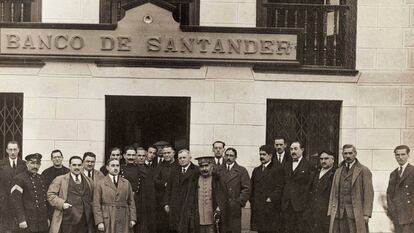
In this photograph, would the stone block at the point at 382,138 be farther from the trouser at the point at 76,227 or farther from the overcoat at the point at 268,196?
the trouser at the point at 76,227

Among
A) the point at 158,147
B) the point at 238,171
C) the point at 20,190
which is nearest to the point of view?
the point at 20,190

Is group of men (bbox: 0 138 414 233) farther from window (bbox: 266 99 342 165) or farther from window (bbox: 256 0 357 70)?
window (bbox: 256 0 357 70)

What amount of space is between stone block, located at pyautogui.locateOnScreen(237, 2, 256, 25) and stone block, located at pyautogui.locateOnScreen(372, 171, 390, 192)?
12.3 ft

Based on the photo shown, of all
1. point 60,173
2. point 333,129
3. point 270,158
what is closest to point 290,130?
point 333,129

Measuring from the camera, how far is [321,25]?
1258 cm

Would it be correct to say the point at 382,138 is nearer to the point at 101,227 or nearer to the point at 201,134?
the point at 201,134

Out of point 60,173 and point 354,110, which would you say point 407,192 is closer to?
point 354,110

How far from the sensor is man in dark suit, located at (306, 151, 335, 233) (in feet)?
33.6

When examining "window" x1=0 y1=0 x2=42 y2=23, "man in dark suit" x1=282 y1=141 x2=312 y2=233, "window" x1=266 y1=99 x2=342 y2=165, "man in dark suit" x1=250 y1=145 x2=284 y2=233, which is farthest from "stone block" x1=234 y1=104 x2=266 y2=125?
"window" x1=0 y1=0 x2=42 y2=23

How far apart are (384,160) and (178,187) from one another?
14.3 ft

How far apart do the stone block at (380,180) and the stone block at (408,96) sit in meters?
1.40

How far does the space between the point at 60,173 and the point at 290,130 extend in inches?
175

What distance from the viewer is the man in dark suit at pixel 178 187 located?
1003cm

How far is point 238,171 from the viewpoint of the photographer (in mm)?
10477
